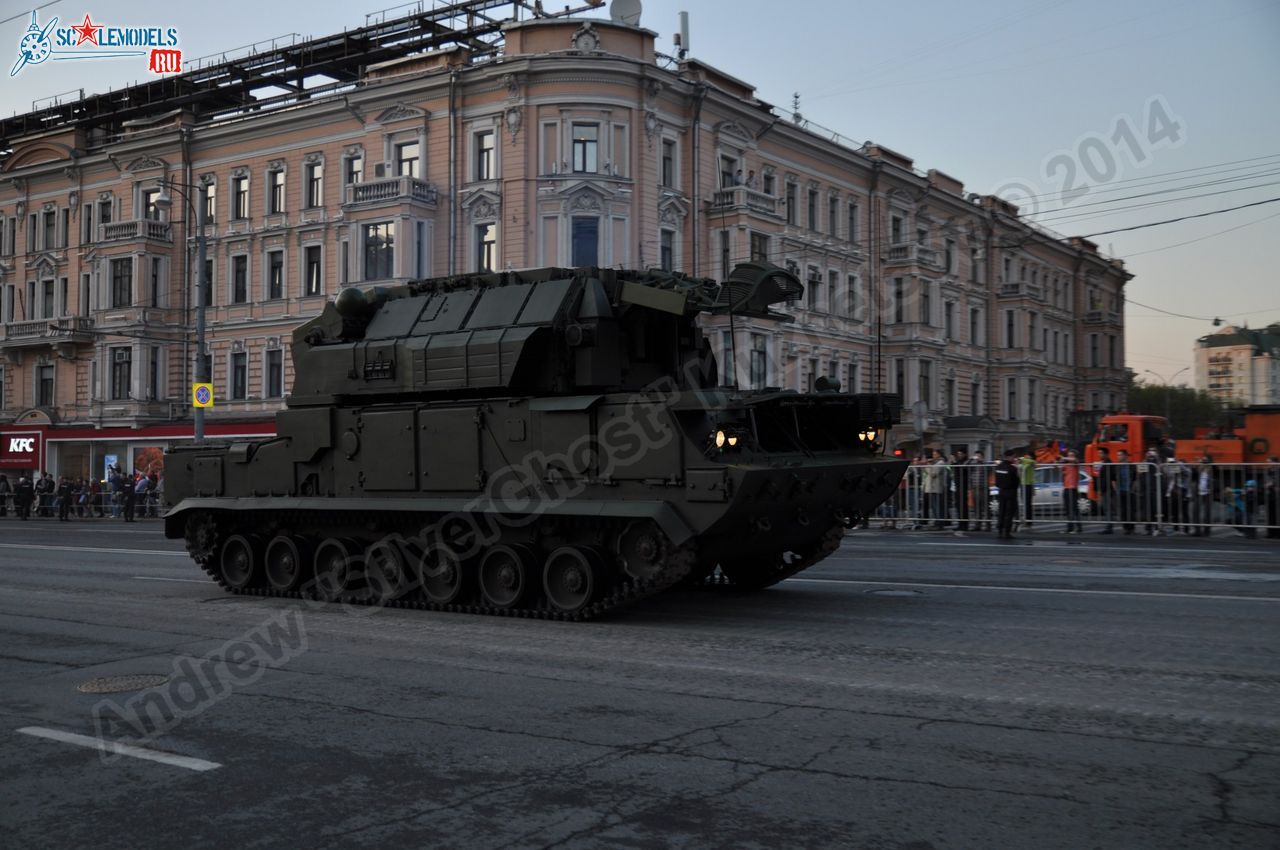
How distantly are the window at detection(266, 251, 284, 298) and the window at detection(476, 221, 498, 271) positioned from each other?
924 cm

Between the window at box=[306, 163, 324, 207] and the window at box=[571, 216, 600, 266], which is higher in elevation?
the window at box=[306, 163, 324, 207]

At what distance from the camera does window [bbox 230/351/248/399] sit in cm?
4422

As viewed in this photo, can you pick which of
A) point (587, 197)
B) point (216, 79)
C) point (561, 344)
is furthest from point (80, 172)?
point (561, 344)

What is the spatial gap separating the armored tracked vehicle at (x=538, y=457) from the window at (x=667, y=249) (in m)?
25.6

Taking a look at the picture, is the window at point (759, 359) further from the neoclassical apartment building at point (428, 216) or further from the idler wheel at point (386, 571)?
the idler wheel at point (386, 571)

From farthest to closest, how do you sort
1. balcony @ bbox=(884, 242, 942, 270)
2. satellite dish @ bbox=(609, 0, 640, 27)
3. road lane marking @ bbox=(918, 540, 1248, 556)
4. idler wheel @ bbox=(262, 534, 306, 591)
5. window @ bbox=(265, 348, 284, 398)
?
balcony @ bbox=(884, 242, 942, 270) < window @ bbox=(265, 348, 284, 398) < satellite dish @ bbox=(609, 0, 640, 27) < road lane marking @ bbox=(918, 540, 1248, 556) < idler wheel @ bbox=(262, 534, 306, 591)

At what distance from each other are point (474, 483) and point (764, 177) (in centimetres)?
3363

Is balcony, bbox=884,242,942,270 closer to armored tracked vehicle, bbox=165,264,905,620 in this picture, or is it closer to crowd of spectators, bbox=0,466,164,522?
crowd of spectators, bbox=0,466,164,522

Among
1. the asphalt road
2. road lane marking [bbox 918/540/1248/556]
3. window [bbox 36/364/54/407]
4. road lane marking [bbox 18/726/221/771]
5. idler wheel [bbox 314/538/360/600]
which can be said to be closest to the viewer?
the asphalt road

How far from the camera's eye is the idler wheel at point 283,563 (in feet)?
43.7

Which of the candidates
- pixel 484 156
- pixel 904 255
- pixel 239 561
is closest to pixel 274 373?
pixel 484 156

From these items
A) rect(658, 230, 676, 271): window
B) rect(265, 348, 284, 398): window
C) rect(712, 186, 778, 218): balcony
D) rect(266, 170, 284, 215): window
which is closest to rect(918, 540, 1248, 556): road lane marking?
rect(658, 230, 676, 271): window

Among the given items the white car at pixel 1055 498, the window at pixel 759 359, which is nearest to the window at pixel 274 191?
the window at pixel 759 359

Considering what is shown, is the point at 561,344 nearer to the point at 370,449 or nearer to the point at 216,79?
the point at 370,449
